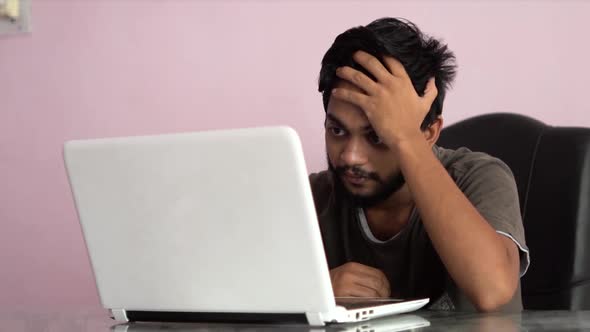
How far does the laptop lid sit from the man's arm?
0.36 metres

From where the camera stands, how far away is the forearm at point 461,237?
1259mm

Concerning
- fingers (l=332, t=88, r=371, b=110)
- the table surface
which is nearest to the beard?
fingers (l=332, t=88, r=371, b=110)

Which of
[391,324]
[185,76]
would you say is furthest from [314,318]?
[185,76]

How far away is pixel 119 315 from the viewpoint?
1146 millimetres

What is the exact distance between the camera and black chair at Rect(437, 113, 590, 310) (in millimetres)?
1533

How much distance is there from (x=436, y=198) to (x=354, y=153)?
0.18 m

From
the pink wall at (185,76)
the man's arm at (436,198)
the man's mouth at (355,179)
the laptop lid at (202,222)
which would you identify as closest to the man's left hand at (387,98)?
the man's arm at (436,198)

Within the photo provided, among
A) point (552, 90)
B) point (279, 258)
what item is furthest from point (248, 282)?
point (552, 90)

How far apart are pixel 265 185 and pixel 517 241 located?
21.5 inches

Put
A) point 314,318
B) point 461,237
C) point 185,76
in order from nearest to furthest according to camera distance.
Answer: point 314,318
point 461,237
point 185,76

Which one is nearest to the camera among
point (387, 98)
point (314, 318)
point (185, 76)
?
point (314, 318)

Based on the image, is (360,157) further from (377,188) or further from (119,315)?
(119,315)

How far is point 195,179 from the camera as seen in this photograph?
3.32 ft

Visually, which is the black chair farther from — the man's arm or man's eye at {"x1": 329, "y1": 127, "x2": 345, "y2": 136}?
man's eye at {"x1": 329, "y1": 127, "x2": 345, "y2": 136}
